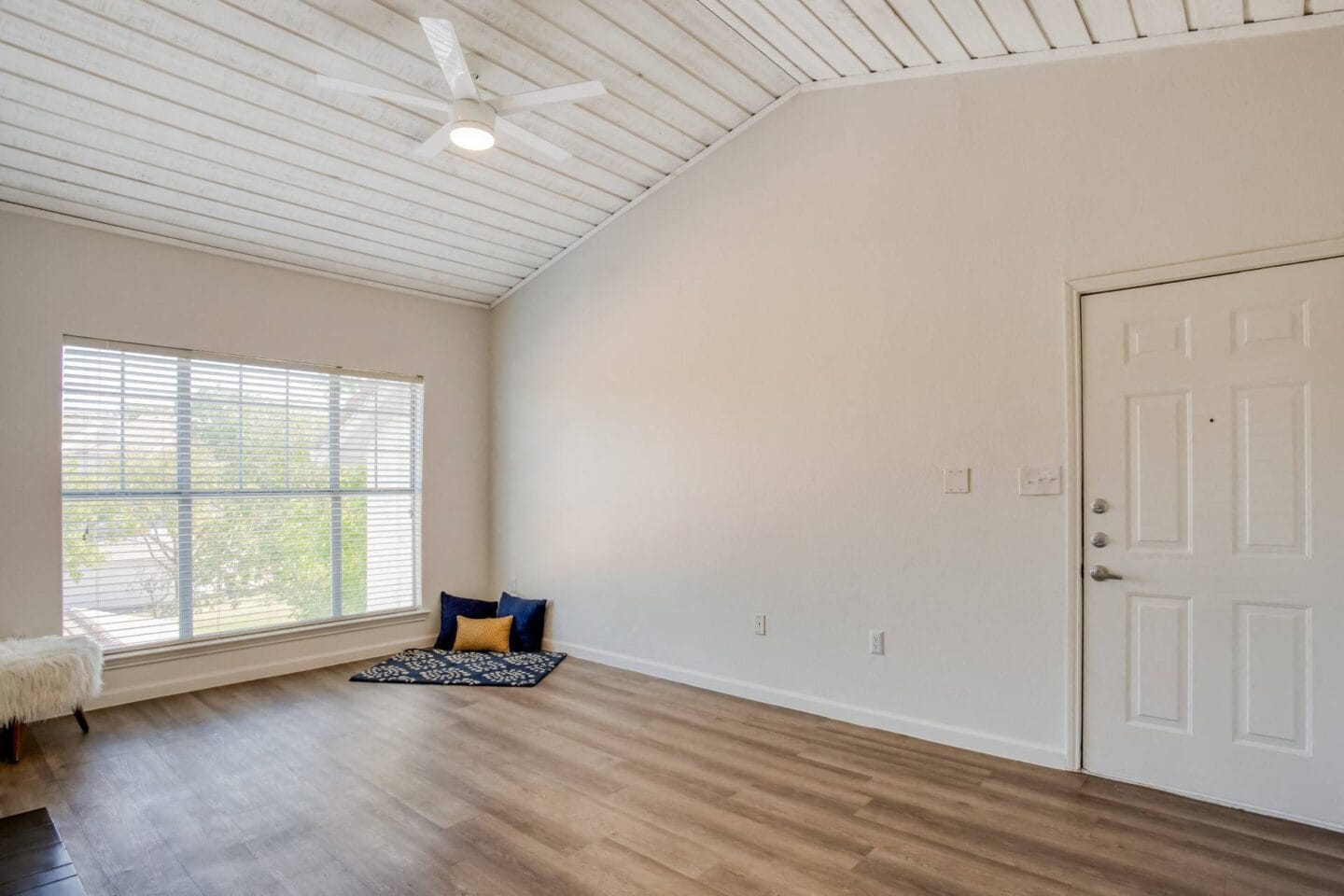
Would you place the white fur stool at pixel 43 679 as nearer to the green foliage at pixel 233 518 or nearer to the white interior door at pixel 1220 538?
the green foliage at pixel 233 518

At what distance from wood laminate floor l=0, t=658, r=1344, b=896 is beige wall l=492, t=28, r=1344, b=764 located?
542mm

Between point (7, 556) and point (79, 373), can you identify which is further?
point (79, 373)

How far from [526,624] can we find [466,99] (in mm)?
3593

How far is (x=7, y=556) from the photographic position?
372 centimetres

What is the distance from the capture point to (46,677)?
3.30 meters

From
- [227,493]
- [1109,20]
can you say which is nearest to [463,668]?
[227,493]

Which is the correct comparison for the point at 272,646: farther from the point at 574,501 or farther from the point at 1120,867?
the point at 1120,867

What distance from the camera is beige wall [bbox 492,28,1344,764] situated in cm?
289

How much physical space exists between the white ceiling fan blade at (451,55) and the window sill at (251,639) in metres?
3.58

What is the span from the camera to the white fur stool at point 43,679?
321cm

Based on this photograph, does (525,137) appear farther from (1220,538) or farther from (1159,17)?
(1220,538)

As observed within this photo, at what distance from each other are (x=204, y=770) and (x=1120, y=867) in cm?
358

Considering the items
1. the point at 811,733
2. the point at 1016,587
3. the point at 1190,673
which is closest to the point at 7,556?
the point at 811,733

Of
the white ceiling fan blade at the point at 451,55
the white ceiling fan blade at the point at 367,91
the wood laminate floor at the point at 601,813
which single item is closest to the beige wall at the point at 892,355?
the wood laminate floor at the point at 601,813
